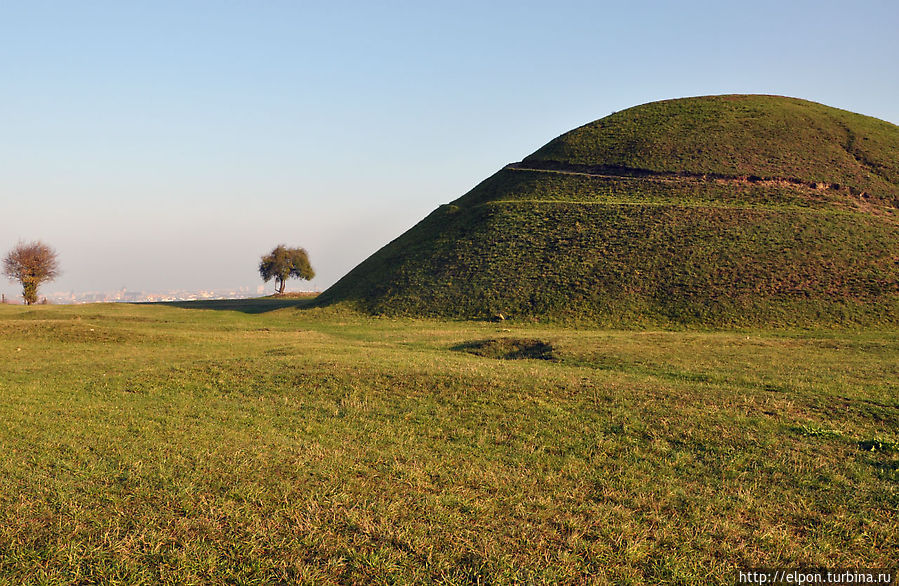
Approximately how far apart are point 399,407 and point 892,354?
963 inches

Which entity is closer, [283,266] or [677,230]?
[677,230]

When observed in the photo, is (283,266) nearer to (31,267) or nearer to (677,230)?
(31,267)

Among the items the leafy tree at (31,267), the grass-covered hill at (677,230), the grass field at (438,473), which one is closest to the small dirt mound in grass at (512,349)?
the grass field at (438,473)

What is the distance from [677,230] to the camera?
5681cm

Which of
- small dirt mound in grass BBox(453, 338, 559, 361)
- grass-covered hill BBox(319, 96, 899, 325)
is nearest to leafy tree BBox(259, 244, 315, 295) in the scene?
grass-covered hill BBox(319, 96, 899, 325)

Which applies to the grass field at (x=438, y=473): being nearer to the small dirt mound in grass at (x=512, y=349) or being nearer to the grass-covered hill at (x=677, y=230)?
the small dirt mound in grass at (x=512, y=349)

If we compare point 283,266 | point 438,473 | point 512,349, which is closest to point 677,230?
point 512,349

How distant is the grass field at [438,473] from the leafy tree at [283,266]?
82529 mm

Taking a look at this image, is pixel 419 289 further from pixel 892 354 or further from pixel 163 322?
pixel 892 354

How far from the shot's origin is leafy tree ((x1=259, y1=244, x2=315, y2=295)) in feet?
329

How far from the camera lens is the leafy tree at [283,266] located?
10038cm

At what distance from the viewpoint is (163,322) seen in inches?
1877

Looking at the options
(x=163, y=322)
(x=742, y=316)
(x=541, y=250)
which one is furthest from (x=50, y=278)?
(x=742, y=316)

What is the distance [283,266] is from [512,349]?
8073cm
